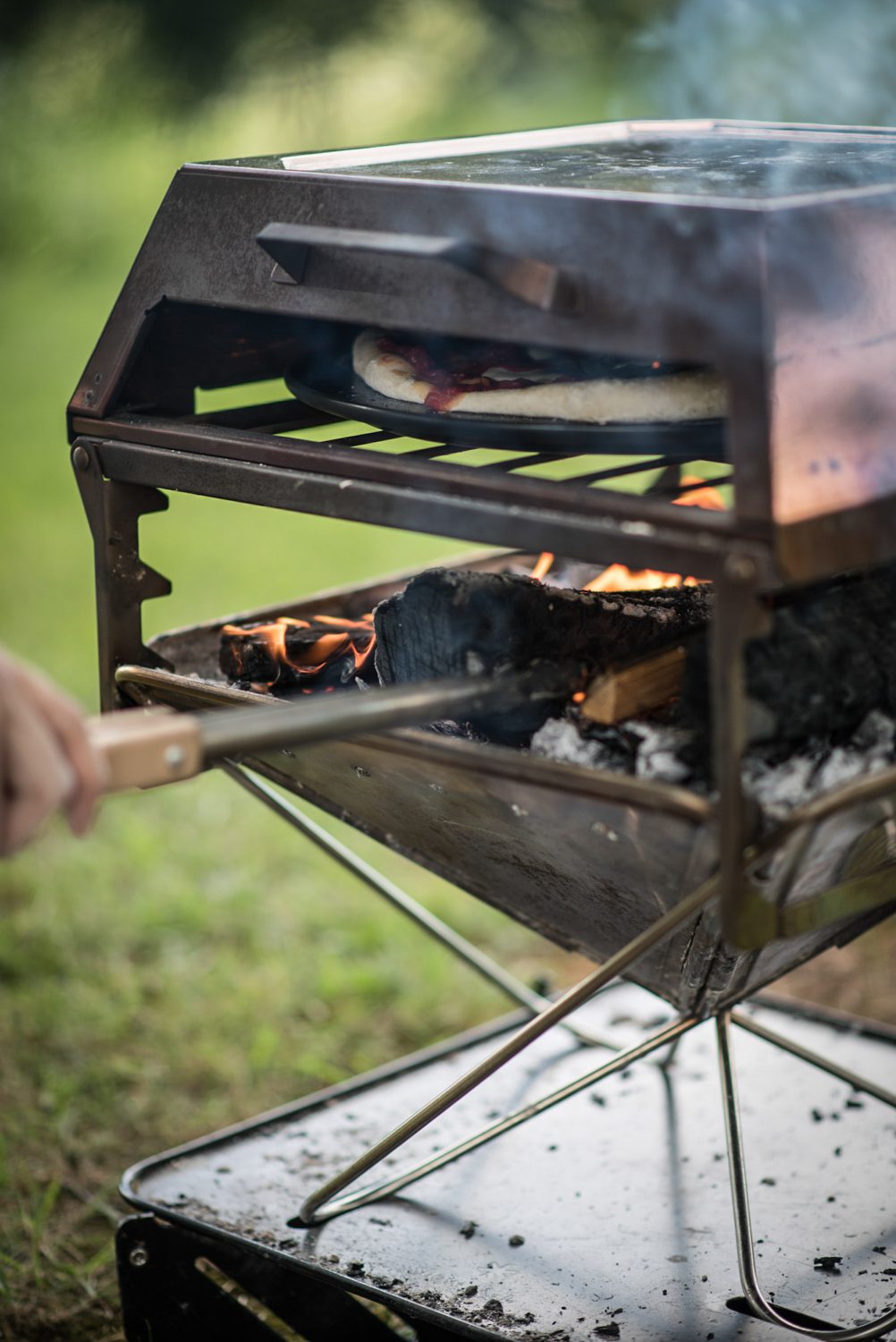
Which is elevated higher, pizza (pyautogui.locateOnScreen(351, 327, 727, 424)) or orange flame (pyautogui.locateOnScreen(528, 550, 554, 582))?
pizza (pyautogui.locateOnScreen(351, 327, 727, 424))

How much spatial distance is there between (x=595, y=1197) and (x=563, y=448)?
3.95 ft

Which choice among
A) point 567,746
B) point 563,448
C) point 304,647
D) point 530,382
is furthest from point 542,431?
point 304,647

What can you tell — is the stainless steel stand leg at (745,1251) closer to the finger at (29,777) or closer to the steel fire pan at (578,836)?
the steel fire pan at (578,836)

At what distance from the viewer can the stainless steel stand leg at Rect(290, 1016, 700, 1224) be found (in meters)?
2.08

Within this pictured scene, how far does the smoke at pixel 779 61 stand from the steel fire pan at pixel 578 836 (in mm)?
1341

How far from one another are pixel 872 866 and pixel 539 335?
710mm

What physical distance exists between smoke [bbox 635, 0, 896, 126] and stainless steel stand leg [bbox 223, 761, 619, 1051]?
1364 mm

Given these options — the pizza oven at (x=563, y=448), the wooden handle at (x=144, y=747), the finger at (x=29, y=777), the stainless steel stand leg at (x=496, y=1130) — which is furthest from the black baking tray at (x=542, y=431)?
the stainless steel stand leg at (x=496, y=1130)

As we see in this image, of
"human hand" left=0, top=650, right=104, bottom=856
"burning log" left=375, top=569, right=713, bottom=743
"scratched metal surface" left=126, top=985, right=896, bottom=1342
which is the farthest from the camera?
"scratched metal surface" left=126, top=985, right=896, bottom=1342

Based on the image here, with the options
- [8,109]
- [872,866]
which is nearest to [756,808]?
[872,866]

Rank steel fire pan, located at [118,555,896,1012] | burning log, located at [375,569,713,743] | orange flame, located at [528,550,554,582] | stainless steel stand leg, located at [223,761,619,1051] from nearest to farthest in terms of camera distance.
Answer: steel fire pan, located at [118,555,896,1012]
burning log, located at [375,569,713,743]
stainless steel stand leg, located at [223,761,619,1051]
orange flame, located at [528,550,554,582]

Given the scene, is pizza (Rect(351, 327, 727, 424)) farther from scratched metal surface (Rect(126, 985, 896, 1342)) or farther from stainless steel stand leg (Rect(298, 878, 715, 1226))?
scratched metal surface (Rect(126, 985, 896, 1342))

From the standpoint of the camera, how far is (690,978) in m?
1.88

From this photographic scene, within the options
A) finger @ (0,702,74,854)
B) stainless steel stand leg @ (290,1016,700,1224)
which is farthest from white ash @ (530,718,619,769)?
stainless steel stand leg @ (290,1016,700,1224)
